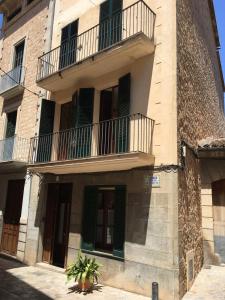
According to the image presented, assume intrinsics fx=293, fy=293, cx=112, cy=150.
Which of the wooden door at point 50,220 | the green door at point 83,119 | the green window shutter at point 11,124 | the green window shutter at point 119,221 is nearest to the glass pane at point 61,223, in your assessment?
the wooden door at point 50,220

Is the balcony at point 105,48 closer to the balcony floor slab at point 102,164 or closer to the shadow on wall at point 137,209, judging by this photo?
the balcony floor slab at point 102,164

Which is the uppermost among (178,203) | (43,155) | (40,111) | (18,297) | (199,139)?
(40,111)

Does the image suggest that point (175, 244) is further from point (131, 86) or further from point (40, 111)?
point (40, 111)

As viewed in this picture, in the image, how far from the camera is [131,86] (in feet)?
28.6

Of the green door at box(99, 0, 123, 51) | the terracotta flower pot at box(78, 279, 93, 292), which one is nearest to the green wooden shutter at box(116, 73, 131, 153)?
the green door at box(99, 0, 123, 51)

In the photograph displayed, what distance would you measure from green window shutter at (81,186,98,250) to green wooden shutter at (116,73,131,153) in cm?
176

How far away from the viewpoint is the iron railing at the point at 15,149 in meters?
11.9

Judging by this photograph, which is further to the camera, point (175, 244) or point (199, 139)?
point (199, 139)

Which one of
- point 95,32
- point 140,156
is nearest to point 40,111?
point 95,32

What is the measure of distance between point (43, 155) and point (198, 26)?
307 inches

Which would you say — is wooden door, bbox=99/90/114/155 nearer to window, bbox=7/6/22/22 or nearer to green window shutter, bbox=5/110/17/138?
green window shutter, bbox=5/110/17/138

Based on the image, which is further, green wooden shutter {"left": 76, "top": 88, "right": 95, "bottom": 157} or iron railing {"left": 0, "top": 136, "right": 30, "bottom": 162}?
iron railing {"left": 0, "top": 136, "right": 30, "bottom": 162}

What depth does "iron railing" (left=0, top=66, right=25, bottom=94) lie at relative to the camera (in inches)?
530

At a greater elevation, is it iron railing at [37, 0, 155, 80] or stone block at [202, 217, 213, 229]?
iron railing at [37, 0, 155, 80]
